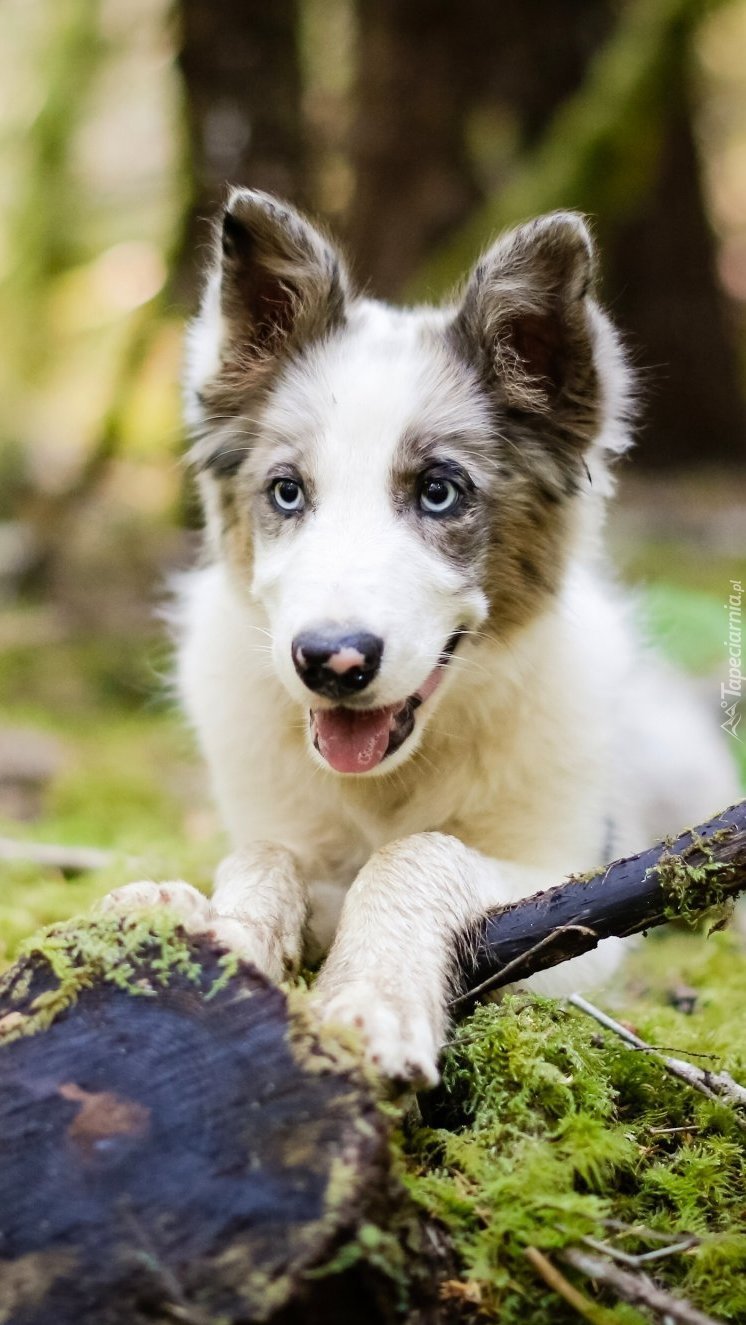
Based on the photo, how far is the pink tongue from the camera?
328 cm

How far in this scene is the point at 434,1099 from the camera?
2.84 metres

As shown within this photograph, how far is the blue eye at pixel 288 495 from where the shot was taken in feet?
11.7

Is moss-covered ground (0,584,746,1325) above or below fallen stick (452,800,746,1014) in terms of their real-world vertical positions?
below

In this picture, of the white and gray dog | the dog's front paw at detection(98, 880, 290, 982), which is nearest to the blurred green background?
the white and gray dog

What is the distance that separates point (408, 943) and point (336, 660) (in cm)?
68

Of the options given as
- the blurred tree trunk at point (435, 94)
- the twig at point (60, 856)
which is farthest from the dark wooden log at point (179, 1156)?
the blurred tree trunk at point (435, 94)

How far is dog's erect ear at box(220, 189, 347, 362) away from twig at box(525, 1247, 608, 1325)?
2.71 metres

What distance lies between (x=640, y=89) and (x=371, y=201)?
10.1ft

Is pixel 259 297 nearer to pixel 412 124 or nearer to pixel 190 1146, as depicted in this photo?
pixel 190 1146

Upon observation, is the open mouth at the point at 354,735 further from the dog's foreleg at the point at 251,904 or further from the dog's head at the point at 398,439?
the dog's foreleg at the point at 251,904

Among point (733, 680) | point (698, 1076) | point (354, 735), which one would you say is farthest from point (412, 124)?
point (698, 1076)

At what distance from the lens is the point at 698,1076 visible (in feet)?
9.78

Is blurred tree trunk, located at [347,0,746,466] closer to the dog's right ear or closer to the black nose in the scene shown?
the dog's right ear

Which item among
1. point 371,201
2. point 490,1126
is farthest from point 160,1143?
point 371,201
